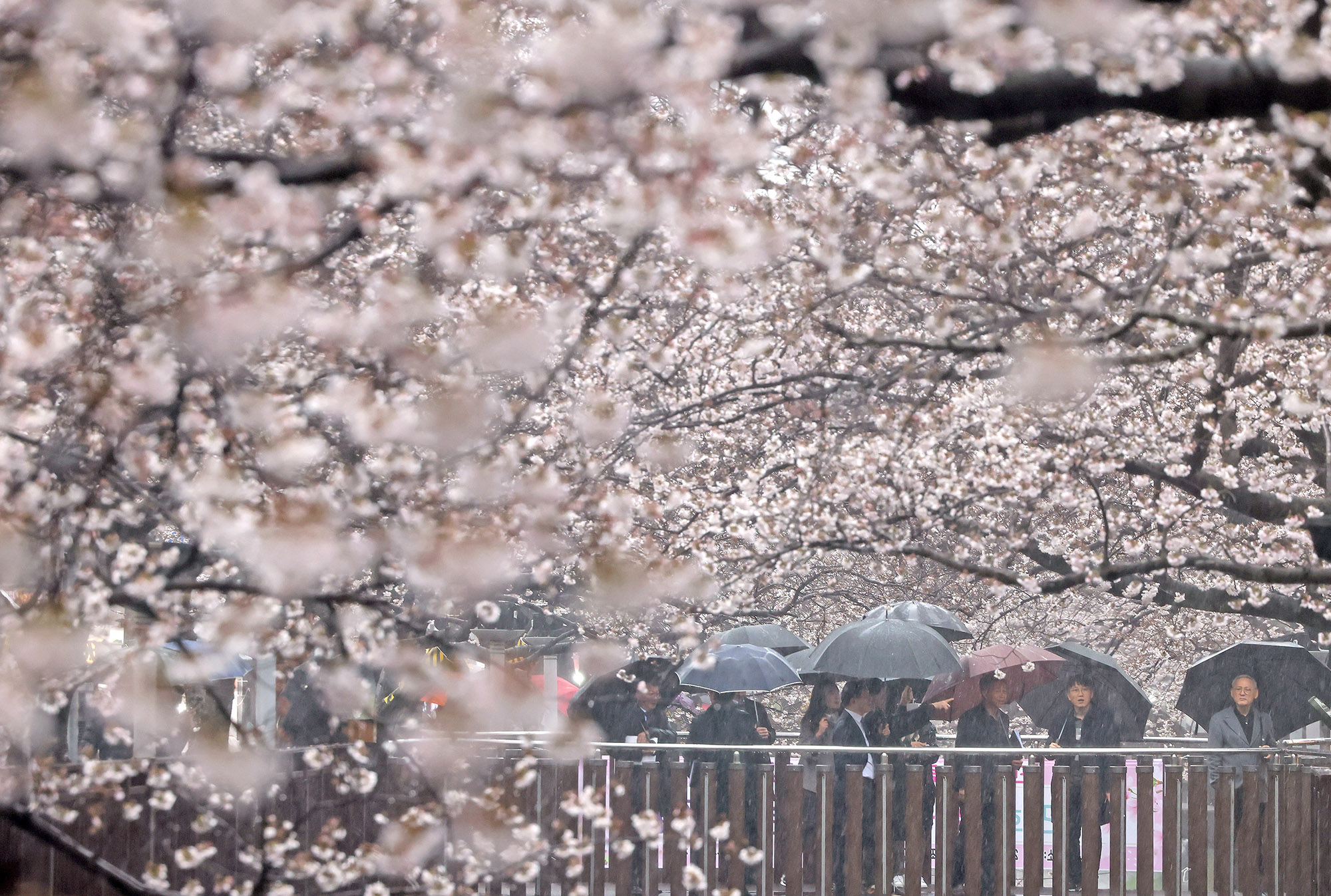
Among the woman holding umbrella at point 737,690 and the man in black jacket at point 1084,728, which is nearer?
the man in black jacket at point 1084,728

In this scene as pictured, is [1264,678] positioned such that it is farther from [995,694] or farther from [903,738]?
[903,738]

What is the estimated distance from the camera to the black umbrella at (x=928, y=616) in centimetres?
1290

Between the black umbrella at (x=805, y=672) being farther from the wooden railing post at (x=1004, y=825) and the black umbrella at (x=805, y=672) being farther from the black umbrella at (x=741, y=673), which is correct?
the wooden railing post at (x=1004, y=825)

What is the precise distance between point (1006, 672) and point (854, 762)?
2.39 metres

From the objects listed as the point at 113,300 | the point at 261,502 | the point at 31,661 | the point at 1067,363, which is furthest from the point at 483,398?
A: the point at 1067,363

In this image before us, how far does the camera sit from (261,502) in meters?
4.13

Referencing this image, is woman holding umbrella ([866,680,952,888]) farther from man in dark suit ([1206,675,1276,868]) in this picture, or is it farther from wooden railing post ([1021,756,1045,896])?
man in dark suit ([1206,675,1276,868])

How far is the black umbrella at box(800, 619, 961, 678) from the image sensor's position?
11.2 m

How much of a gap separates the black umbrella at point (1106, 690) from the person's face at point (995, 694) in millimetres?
1707

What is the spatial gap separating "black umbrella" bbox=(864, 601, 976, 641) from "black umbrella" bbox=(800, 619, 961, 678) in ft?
2.03

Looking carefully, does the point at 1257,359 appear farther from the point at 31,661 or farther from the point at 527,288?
the point at 31,661

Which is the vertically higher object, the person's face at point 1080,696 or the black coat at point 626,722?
the person's face at point 1080,696

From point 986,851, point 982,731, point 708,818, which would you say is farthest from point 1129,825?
point 708,818

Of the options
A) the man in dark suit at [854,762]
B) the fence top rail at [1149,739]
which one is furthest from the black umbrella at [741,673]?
the fence top rail at [1149,739]
